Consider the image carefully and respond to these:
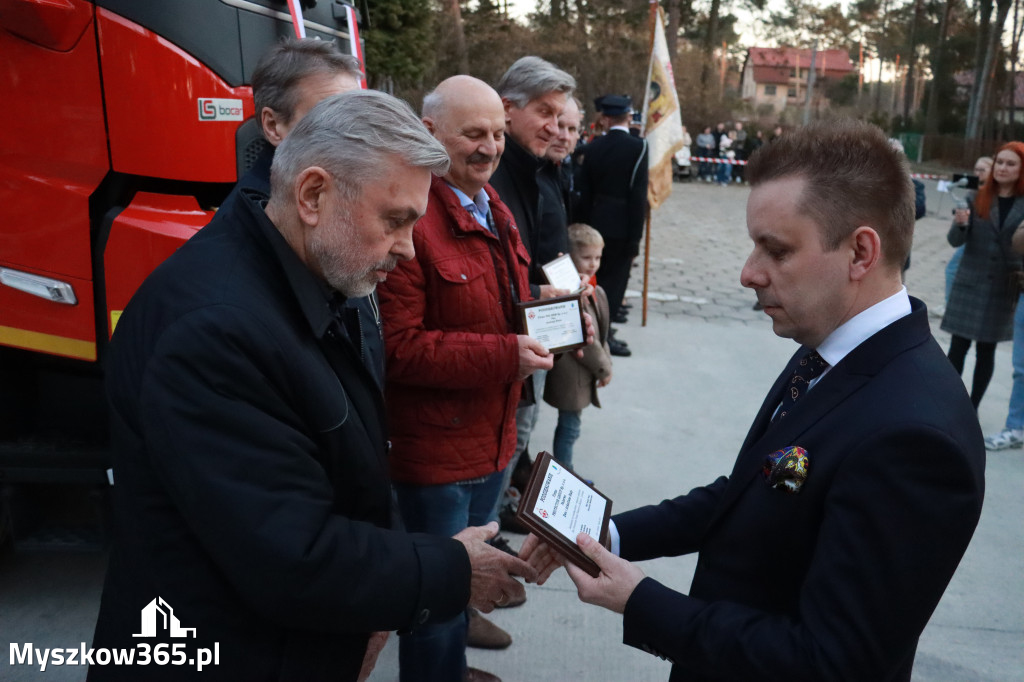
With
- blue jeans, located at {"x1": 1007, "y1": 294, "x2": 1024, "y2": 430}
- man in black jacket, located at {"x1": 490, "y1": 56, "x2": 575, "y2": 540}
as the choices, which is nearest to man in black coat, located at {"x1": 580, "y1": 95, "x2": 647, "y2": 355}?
blue jeans, located at {"x1": 1007, "y1": 294, "x2": 1024, "y2": 430}

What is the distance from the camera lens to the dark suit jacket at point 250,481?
1.35 m

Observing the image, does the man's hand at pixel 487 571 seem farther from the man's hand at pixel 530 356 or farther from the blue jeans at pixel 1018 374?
the blue jeans at pixel 1018 374

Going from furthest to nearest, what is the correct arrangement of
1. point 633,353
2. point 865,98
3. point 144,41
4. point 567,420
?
point 865,98 < point 633,353 < point 567,420 < point 144,41

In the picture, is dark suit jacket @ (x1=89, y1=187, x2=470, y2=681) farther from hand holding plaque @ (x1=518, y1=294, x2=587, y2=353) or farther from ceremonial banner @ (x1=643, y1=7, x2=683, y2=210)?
ceremonial banner @ (x1=643, y1=7, x2=683, y2=210)

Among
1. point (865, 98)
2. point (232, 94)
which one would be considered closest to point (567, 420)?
point (232, 94)

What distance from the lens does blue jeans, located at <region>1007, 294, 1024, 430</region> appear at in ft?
17.2

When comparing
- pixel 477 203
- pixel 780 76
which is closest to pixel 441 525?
pixel 477 203

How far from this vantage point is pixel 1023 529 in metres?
4.39

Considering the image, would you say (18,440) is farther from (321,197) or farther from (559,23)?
(559,23)

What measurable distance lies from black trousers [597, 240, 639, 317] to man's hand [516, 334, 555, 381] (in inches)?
159

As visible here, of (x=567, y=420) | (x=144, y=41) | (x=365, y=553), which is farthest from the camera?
(x=567, y=420)

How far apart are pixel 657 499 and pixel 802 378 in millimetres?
3035

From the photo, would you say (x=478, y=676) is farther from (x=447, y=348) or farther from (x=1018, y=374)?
(x=1018, y=374)

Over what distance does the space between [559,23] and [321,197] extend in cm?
3133
